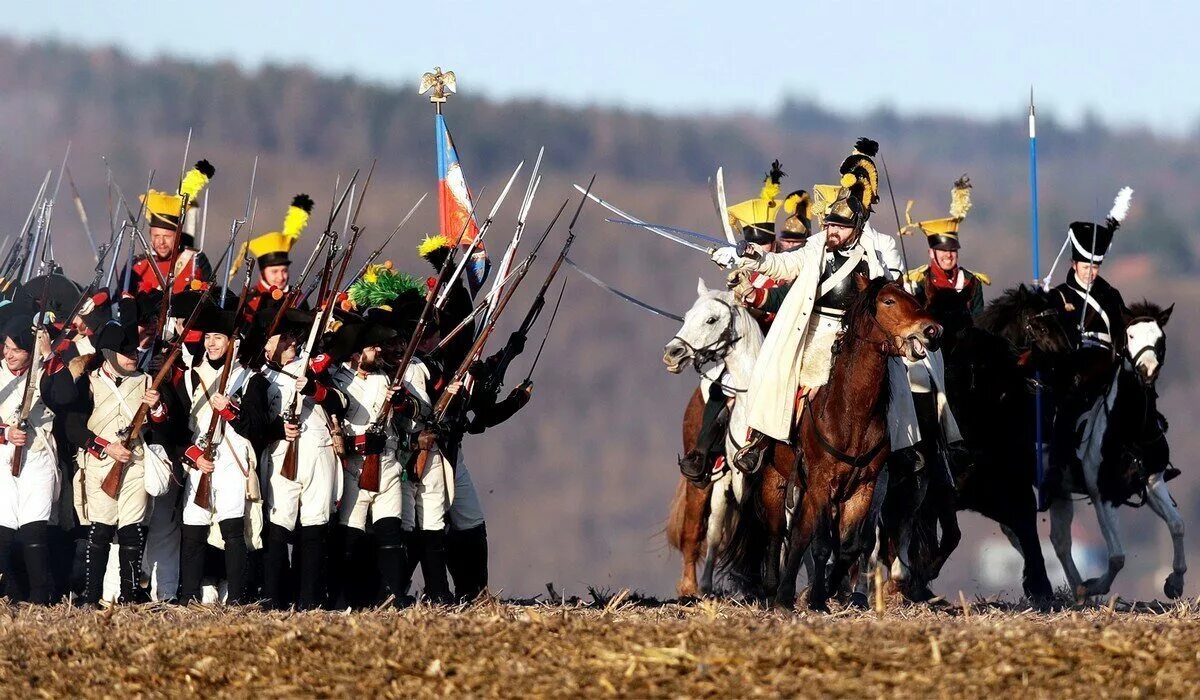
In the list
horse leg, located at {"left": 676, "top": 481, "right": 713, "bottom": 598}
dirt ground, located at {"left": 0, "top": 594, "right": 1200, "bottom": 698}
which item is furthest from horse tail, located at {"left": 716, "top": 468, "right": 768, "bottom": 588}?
dirt ground, located at {"left": 0, "top": 594, "right": 1200, "bottom": 698}

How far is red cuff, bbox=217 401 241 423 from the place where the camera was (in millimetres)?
13898

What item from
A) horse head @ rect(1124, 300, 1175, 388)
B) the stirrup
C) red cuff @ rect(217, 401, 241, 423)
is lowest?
the stirrup

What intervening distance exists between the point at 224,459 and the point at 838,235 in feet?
12.7

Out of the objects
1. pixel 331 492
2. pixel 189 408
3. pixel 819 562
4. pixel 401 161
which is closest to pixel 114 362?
pixel 189 408

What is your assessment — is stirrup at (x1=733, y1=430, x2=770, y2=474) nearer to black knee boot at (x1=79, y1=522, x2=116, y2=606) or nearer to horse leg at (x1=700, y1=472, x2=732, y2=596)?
horse leg at (x1=700, y1=472, x2=732, y2=596)

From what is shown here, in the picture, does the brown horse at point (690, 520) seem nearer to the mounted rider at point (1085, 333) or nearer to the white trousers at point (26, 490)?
the mounted rider at point (1085, 333)

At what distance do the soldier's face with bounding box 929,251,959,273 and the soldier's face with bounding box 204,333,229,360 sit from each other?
544 centimetres

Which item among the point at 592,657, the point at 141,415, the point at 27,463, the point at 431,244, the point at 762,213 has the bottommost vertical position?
the point at 592,657

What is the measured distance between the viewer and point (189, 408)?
14.6 metres

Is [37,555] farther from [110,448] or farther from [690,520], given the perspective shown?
[690,520]

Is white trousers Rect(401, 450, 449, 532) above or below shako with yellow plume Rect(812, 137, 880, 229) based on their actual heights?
below

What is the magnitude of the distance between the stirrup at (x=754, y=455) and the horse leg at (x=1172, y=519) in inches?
150

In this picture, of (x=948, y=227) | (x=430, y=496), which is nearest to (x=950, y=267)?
(x=948, y=227)

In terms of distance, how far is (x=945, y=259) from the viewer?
671 inches
